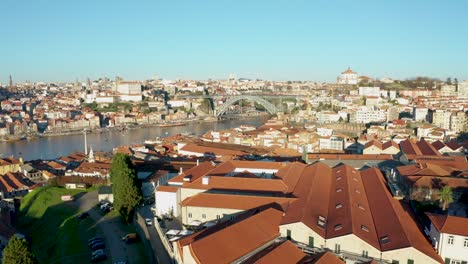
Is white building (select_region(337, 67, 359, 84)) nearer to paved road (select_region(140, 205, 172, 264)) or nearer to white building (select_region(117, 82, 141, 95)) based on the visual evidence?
white building (select_region(117, 82, 141, 95))

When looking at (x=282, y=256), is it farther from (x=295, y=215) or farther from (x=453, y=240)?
(x=453, y=240)

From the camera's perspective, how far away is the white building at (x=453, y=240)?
4.92 metres

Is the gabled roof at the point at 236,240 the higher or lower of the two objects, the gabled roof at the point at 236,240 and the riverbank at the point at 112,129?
the higher

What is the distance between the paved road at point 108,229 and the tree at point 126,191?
341mm

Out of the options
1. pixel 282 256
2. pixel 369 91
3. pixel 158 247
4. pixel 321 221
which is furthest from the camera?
pixel 369 91

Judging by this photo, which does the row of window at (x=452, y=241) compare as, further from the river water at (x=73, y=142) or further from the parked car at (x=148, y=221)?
the river water at (x=73, y=142)

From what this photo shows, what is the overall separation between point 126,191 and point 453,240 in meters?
5.64

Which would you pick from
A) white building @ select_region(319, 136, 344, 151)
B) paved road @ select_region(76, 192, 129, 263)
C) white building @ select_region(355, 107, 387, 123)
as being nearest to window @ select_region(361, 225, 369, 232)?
paved road @ select_region(76, 192, 129, 263)

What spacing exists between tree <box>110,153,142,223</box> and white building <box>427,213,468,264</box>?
17.5 feet

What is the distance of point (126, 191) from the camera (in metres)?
7.88

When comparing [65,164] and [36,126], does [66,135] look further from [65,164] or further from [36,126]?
[65,164]

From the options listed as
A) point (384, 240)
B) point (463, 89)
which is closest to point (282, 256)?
point (384, 240)

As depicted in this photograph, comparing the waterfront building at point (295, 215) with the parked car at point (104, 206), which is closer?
the waterfront building at point (295, 215)

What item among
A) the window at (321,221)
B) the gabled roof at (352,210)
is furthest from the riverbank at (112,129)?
the window at (321,221)
